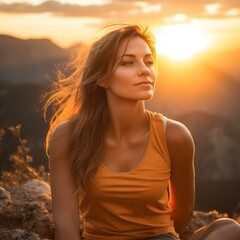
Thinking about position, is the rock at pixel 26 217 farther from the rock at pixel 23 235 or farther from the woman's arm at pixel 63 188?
the woman's arm at pixel 63 188

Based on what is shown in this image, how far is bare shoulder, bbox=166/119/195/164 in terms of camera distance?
13.3 feet

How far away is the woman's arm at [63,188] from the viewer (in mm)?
4051

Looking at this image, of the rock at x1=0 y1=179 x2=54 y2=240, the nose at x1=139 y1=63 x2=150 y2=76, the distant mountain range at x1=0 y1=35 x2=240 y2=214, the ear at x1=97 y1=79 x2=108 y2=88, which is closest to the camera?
the nose at x1=139 y1=63 x2=150 y2=76

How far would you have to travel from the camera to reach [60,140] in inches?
160

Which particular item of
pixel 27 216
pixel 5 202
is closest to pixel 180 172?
pixel 27 216

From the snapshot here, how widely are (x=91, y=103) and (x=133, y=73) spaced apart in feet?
1.63

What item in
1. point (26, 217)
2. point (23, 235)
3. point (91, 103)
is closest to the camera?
point (91, 103)

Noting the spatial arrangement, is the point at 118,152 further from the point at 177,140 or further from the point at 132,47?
the point at 132,47

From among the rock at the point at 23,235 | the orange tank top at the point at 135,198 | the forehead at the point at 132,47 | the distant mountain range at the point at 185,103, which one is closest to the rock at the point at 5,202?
the rock at the point at 23,235

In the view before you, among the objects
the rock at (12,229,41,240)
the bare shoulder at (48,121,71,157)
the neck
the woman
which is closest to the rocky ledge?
the rock at (12,229,41,240)

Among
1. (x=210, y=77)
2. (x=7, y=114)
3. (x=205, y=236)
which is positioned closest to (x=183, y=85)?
(x=210, y=77)

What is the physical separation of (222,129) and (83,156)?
2604cm

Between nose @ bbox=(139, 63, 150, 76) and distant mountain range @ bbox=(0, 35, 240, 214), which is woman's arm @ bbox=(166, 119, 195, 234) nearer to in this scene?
nose @ bbox=(139, 63, 150, 76)

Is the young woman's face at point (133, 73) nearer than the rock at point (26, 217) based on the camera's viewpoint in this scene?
Yes
